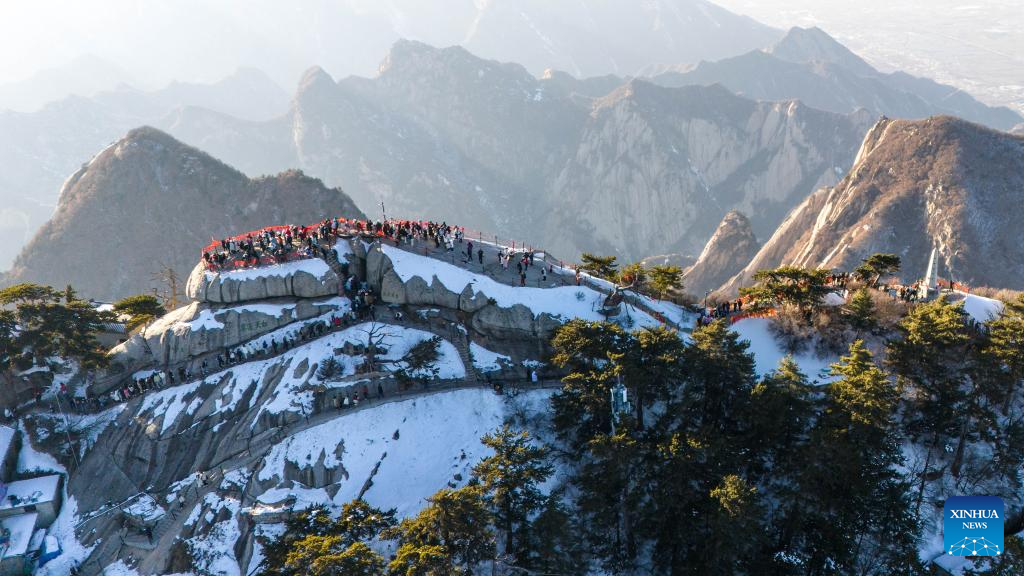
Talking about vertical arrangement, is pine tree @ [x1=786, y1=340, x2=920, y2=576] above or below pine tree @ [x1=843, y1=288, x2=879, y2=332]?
below

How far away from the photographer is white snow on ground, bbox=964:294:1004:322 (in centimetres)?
4107

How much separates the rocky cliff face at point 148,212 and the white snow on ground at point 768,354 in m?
91.0

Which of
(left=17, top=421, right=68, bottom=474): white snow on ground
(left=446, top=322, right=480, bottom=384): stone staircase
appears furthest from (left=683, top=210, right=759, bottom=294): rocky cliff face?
(left=17, top=421, right=68, bottom=474): white snow on ground

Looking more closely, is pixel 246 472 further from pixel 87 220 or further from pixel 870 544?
pixel 87 220

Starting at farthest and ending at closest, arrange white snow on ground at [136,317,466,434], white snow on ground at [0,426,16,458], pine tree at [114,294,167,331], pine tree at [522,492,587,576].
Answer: pine tree at [114,294,167,331]
white snow on ground at [0,426,16,458]
white snow on ground at [136,317,466,434]
pine tree at [522,492,587,576]

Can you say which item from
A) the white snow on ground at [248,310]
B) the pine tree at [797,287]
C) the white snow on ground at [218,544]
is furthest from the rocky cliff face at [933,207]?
the white snow on ground at [218,544]

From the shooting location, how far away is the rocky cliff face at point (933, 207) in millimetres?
87000

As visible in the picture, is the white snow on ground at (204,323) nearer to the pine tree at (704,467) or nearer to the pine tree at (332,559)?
the pine tree at (332,559)

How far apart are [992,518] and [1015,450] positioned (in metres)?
5.52

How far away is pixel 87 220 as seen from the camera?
11188 centimetres

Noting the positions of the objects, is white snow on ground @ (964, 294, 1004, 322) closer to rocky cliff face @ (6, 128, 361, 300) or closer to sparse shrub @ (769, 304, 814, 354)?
sparse shrub @ (769, 304, 814, 354)

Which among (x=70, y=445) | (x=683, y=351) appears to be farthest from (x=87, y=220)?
(x=683, y=351)

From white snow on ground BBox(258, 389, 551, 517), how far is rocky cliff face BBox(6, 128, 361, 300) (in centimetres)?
8218

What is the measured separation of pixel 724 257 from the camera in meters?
136
